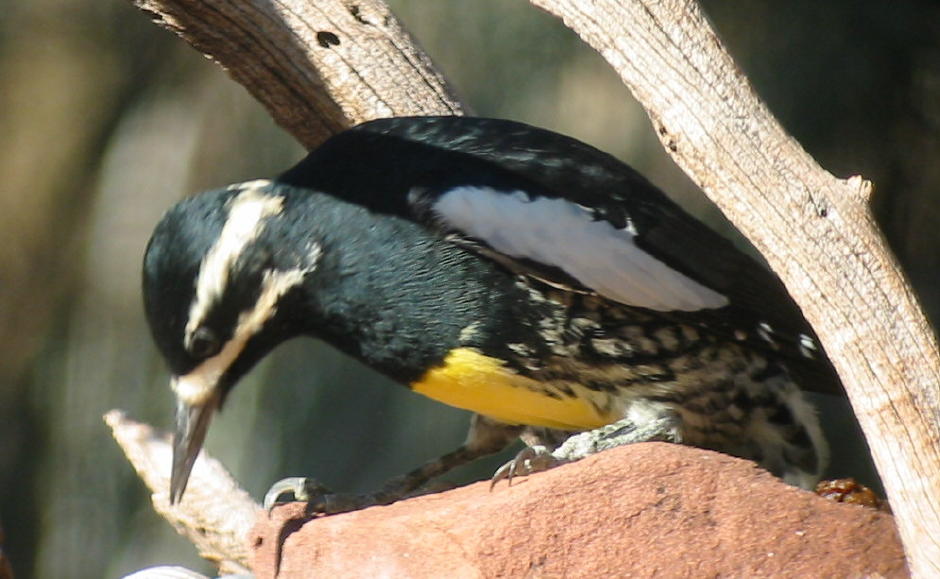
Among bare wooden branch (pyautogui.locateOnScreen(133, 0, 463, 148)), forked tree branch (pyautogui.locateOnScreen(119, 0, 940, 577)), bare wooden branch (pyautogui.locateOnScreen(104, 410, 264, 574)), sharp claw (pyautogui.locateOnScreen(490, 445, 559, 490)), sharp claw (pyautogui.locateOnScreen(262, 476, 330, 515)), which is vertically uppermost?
bare wooden branch (pyautogui.locateOnScreen(133, 0, 463, 148))

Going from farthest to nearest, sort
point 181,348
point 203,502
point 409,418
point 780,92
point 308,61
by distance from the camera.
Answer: point 409,418
point 780,92
point 308,61
point 203,502
point 181,348

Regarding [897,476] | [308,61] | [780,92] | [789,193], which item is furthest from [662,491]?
[780,92]

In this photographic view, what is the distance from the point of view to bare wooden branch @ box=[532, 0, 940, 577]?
1.81 meters

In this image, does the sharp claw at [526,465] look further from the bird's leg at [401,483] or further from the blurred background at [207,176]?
the blurred background at [207,176]

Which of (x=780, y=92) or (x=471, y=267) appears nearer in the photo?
(x=471, y=267)

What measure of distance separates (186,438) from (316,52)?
→ 3.07 feet

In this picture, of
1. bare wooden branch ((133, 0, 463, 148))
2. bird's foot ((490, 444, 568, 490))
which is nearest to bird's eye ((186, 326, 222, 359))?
bird's foot ((490, 444, 568, 490))

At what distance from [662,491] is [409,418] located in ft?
9.22

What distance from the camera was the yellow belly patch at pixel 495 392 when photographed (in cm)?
241

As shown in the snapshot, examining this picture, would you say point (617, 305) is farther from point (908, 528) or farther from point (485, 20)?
point (485, 20)

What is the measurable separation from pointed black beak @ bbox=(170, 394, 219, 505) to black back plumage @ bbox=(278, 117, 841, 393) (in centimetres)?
45

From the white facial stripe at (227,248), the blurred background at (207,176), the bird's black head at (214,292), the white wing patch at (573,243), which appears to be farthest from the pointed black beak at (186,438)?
the blurred background at (207,176)

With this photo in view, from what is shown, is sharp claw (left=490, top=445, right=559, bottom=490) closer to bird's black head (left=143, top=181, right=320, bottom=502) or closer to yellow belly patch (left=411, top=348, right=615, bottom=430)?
yellow belly patch (left=411, top=348, right=615, bottom=430)

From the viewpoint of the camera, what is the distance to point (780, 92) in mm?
4383
